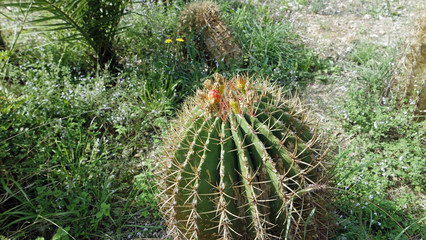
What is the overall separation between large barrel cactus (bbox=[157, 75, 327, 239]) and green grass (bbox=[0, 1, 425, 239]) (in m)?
0.46

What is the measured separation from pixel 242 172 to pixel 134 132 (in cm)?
179

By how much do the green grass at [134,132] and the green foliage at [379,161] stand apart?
11 millimetres

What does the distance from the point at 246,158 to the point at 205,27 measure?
2.49 meters

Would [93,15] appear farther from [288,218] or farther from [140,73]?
[288,218]

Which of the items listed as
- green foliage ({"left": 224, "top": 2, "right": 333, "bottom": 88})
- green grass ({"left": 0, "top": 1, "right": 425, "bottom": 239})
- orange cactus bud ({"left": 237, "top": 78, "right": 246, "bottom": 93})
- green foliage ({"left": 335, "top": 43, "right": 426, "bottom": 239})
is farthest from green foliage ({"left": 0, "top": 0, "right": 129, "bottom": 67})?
green foliage ({"left": 335, "top": 43, "right": 426, "bottom": 239})

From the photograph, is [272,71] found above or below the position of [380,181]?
above

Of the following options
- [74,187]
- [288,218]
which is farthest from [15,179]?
[288,218]

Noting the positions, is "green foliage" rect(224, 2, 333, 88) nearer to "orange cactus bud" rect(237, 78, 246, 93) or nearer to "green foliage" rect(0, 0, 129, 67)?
"green foliage" rect(0, 0, 129, 67)

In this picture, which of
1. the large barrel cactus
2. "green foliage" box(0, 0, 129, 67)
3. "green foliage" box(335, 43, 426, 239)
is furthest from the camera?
"green foliage" box(0, 0, 129, 67)

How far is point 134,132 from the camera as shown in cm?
315

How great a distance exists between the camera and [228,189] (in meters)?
1.60

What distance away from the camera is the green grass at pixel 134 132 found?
7.81ft

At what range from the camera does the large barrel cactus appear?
1.58 meters

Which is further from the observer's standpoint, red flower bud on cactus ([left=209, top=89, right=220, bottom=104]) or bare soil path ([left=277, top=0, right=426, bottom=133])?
bare soil path ([left=277, top=0, right=426, bottom=133])
